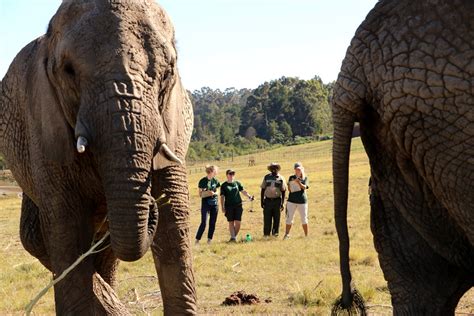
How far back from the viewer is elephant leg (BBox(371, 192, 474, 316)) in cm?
367

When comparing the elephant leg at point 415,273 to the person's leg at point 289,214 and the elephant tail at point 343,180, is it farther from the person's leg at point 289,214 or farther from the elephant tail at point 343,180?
the person's leg at point 289,214

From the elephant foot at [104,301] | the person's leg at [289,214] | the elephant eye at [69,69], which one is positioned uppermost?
the elephant eye at [69,69]

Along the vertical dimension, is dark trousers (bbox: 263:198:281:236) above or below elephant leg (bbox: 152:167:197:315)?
below

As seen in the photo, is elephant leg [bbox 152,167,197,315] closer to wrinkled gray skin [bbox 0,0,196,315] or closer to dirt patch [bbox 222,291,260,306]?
wrinkled gray skin [bbox 0,0,196,315]

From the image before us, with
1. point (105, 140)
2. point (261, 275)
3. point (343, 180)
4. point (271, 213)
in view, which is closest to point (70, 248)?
point (105, 140)

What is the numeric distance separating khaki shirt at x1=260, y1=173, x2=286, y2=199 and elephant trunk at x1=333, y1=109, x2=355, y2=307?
33.1 ft

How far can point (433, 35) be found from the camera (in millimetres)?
3191

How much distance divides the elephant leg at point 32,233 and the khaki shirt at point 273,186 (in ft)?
27.5

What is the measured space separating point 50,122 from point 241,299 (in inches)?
161

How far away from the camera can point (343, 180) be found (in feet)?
12.8

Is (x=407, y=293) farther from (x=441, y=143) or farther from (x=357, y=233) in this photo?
(x=357, y=233)

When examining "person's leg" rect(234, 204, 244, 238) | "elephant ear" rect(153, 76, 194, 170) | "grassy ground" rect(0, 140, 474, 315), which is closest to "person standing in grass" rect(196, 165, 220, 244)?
"person's leg" rect(234, 204, 244, 238)

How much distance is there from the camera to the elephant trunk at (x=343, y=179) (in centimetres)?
376

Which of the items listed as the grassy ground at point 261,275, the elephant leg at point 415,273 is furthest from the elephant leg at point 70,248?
the grassy ground at point 261,275
